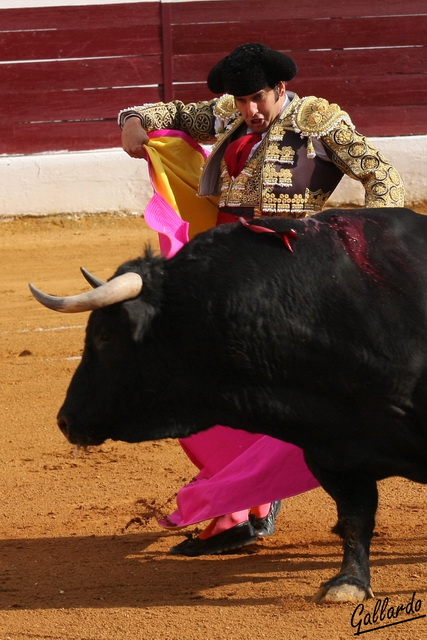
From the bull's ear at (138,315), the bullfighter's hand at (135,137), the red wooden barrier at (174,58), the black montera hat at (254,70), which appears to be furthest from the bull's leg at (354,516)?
the red wooden barrier at (174,58)

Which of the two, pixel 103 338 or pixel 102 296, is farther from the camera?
pixel 103 338

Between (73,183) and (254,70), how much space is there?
610 cm

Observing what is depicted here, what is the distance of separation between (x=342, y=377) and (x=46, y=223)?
6646 millimetres

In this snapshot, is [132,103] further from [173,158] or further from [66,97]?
[173,158]

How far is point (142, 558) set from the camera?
147 inches

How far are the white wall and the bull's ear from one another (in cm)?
650

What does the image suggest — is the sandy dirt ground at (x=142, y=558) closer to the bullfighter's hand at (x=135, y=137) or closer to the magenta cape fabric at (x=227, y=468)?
the magenta cape fabric at (x=227, y=468)

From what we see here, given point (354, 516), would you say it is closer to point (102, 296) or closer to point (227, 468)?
point (227, 468)

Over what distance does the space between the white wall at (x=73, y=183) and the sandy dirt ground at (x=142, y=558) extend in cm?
379

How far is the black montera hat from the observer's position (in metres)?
3.48

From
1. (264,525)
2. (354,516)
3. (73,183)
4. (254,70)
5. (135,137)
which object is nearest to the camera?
(354,516)

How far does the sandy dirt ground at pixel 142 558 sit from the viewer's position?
120 inches

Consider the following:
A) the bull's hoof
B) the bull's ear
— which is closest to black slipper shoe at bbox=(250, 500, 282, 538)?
the bull's hoof

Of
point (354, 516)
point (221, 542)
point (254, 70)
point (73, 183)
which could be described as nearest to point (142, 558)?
point (221, 542)
